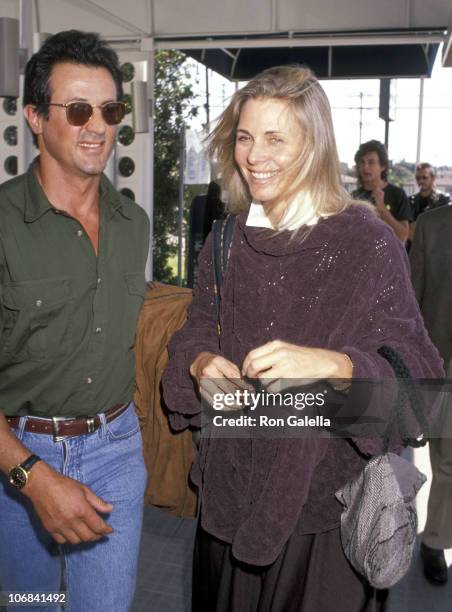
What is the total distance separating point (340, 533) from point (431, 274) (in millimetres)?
2211

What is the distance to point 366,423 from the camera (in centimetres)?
145

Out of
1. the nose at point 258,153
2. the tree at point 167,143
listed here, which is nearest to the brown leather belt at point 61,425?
the nose at point 258,153

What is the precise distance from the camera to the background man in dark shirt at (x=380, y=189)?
552 cm

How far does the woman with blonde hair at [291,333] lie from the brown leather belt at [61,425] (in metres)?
0.29

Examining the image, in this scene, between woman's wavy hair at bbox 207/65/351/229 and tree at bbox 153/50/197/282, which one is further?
tree at bbox 153/50/197/282

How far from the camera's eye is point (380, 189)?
18.5ft

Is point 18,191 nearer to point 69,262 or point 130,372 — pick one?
point 69,262

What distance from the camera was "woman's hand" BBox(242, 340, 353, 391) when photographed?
1303 mm

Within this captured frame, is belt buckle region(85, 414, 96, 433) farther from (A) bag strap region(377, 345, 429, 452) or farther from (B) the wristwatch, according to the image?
(A) bag strap region(377, 345, 429, 452)

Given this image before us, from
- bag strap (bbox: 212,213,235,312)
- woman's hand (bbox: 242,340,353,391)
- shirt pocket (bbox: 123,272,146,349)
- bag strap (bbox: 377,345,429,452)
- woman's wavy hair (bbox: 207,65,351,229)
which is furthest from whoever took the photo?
shirt pocket (bbox: 123,272,146,349)

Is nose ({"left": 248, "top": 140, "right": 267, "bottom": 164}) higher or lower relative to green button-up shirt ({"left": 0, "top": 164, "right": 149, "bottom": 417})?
higher

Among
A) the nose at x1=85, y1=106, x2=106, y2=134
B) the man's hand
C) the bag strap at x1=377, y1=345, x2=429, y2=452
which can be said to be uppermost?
the nose at x1=85, y1=106, x2=106, y2=134

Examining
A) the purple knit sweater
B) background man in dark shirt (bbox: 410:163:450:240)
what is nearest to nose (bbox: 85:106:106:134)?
the purple knit sweater

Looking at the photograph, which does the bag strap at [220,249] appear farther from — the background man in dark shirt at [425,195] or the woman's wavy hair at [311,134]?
the background man in dark shirt at [425,195]
